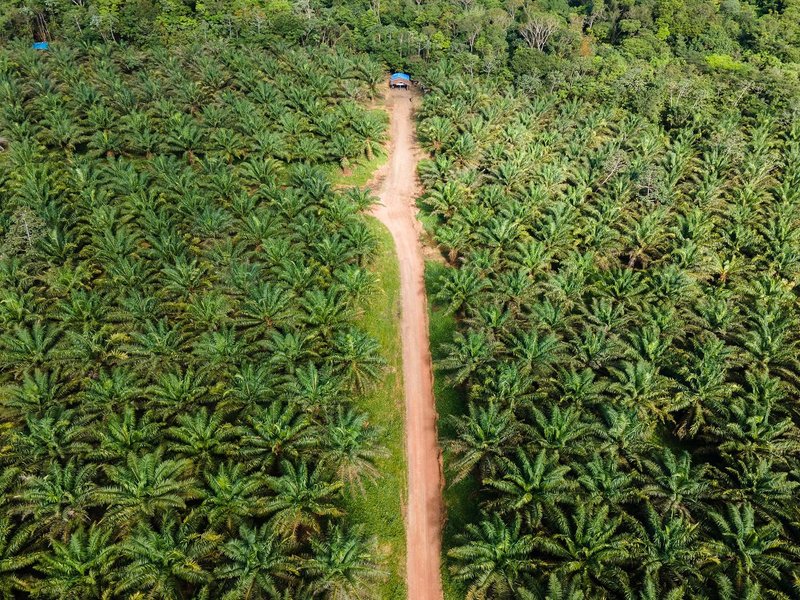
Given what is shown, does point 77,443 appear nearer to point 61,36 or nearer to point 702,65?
point 61,36

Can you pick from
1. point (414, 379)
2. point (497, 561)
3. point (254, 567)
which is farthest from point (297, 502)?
point (414, 379)

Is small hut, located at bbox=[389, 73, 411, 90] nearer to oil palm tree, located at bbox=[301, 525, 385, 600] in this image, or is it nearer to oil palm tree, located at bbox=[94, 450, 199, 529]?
oil palm tree, located at bbox=[94, 450, 199, 529]

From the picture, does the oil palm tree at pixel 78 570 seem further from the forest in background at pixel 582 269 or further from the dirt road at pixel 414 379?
the dirt road at pixel 414 379

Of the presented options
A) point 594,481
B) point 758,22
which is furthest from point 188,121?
point 758,22

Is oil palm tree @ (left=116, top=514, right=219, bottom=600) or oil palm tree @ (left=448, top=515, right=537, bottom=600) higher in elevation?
oil palm tree @ (left=448, top=515, right=537, bottom=600)

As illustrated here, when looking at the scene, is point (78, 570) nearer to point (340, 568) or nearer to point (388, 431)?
point (340, 568)

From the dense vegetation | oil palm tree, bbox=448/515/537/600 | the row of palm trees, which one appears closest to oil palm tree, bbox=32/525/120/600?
the dense vegetation

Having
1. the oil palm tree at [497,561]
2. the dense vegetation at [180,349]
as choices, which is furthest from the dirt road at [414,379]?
the oil palm tree at [497,561]
